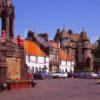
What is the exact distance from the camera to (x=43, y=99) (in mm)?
29688

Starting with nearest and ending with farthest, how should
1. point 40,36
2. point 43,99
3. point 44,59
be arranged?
point 43,99
point 44,59
point 40,36

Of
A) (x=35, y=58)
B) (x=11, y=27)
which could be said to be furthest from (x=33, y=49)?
(x=11, y=27)

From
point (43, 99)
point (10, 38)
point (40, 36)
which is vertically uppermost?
point (40, 36)

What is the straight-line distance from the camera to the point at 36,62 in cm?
11738

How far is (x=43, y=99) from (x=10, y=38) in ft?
62.8

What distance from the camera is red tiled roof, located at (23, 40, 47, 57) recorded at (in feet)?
381

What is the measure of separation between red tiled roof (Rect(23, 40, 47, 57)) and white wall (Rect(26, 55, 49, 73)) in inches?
48.9

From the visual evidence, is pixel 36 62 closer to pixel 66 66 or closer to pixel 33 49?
pixel 33 49

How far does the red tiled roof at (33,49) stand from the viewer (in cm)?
11600

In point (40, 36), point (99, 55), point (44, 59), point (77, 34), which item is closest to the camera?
point (44, 59)

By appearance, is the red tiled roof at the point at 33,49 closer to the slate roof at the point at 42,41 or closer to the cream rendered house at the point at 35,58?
the cream rendered house at the point at 35,58

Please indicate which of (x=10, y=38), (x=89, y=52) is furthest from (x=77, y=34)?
(x=10, y=38)

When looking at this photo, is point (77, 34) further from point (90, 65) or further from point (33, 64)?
point (33, 64)

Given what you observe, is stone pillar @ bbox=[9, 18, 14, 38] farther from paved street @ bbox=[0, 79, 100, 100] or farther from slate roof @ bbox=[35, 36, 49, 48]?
slate roof @ bbox=[35, 36, 49, 48]
